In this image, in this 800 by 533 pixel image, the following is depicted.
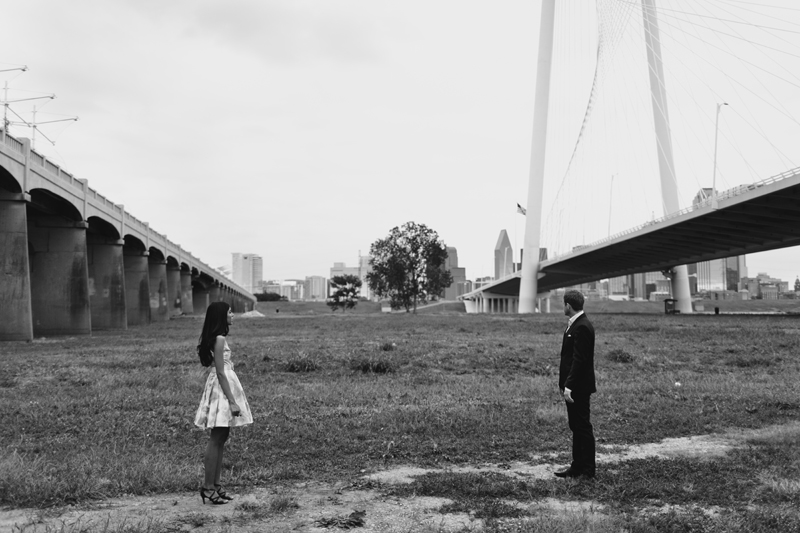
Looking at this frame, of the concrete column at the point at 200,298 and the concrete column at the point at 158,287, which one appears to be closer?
the concrete column at the point at 158,287

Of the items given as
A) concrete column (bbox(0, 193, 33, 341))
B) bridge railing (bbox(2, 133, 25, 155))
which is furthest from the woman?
bridge railing (bbox(2, 133, 25, 155))

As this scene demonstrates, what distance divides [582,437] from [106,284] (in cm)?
4817

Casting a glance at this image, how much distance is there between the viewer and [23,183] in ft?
100

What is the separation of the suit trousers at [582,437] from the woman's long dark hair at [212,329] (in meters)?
3.75

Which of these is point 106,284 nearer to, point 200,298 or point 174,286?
point 174,286

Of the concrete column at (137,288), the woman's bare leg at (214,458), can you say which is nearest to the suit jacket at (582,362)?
the woman's bare leg at (214,458)

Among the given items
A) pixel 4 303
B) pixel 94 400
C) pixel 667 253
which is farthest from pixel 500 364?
pixel 667 253

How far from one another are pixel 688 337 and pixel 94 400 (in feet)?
72.3

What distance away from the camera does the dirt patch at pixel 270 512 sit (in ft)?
17.3

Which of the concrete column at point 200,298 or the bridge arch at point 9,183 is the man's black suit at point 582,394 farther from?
the concrete column at point 200,298

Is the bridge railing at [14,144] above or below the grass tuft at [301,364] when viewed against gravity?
above

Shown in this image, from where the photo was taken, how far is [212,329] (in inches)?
243

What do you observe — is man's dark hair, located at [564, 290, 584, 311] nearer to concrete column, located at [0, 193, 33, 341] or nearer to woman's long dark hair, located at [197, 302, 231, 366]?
woman's long dark hair, located at [197, 302, 231, 366]

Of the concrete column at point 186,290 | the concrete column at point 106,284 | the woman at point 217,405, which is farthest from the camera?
the concrete column at point 186,290
